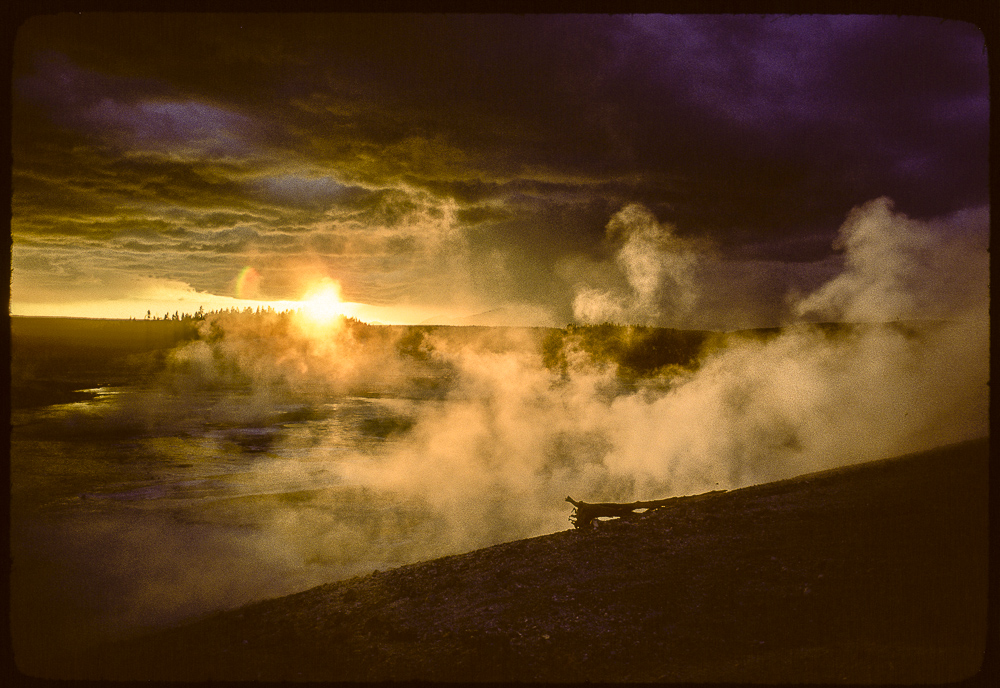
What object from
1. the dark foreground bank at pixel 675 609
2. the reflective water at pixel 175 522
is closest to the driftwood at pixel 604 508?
the dark foreground bank at pixel 675 609

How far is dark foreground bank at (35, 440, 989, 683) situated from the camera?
4348 mm

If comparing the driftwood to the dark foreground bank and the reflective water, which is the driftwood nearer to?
the dark foreground bank

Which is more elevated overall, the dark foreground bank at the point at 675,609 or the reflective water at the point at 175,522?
the reflective water at the point at 175,522

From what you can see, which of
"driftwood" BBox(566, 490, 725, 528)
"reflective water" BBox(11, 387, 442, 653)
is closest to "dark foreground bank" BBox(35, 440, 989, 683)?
"driftwood" BBox(566, 490, 725, 528)

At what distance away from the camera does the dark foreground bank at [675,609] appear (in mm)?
4348

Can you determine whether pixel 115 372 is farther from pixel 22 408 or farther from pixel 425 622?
pixel 425 622

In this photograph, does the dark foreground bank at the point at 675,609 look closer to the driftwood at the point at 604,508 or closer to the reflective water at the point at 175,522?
the driftwood at the point at 604,508

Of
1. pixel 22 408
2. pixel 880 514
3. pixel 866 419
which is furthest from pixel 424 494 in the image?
pixel 22 408

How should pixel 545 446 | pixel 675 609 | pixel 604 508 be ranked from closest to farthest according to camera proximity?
pixel 675 609 < pixel 604 508 < pixel 545 446

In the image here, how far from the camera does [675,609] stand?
17.0ft

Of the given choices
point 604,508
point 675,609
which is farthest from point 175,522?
point 675,609

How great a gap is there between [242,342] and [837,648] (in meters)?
50.4

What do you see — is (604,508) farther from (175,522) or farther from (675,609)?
(175,522)

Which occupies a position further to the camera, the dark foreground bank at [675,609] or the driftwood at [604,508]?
the driftwood at [604,508]
